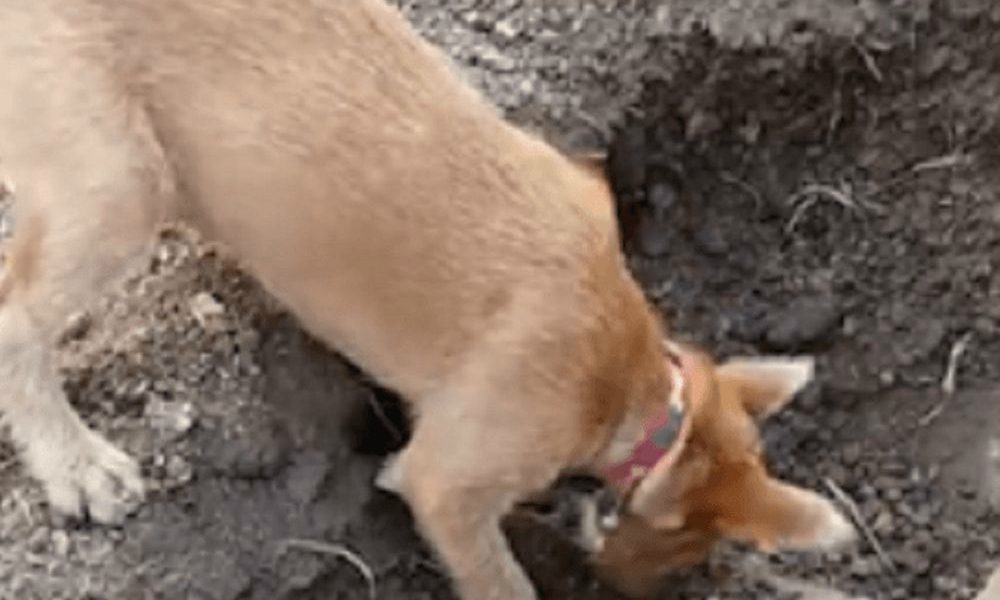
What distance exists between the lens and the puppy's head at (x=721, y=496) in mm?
4934

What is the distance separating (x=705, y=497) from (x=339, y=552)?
666 mm

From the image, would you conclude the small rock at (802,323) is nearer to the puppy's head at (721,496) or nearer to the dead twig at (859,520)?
the dead twig at (859,520)

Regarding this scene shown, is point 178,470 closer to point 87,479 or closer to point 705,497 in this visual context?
point 87,479

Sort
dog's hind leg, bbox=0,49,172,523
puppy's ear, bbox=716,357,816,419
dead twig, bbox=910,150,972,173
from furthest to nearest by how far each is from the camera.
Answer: dead twig, bbox=910,150,972,173
puppy's ear, bbox=716,357,816,419
dog's hind leg, bbox=0,49,172,523

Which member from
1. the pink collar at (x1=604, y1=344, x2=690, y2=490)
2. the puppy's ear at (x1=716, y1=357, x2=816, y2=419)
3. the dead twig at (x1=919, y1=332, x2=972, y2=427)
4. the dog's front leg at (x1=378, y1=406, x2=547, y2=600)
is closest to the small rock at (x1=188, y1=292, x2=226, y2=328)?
the dog's front leg at (x1=378, y1=406, x2=547, y2=600)

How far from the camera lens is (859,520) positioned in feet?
18.4

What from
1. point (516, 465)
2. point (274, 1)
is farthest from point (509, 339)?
point (274, 1)

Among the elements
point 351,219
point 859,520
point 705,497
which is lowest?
point 859,520

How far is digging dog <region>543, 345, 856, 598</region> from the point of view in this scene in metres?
4.94

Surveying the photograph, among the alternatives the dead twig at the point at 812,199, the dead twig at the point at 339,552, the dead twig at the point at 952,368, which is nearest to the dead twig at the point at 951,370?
the dead twig at the point at 952,368

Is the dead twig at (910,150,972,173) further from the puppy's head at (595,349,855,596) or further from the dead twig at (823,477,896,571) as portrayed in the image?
the puppy's head at (595,349,855,596)

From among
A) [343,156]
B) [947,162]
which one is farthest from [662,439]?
[947,162]

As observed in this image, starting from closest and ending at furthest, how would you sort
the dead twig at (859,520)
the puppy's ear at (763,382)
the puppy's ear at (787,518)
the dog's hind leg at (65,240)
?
the dog's hind leg at (65,240)
the puppy's ear at (787,518)
the puppy's ear at (763,382)
the dead twig at (859,520)

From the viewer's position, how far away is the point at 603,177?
5.52m
